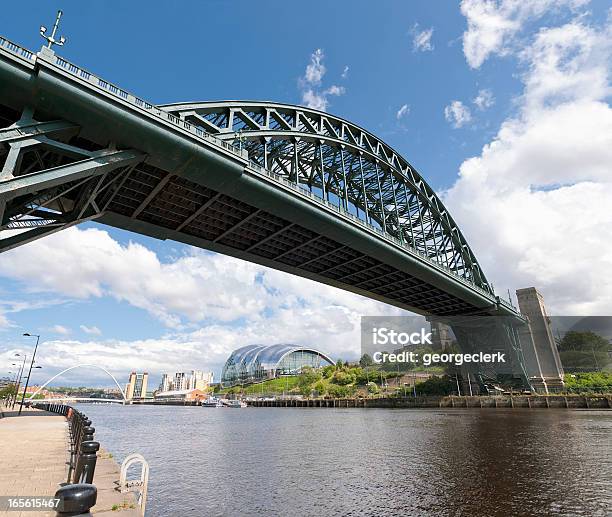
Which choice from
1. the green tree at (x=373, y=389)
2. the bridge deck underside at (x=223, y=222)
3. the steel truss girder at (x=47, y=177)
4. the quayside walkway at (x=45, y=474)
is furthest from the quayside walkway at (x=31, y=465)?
the green tree at (x=373, y=389)

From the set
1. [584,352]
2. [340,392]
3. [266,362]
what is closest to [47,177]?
[340,392]

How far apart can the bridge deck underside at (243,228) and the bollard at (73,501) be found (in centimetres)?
2613

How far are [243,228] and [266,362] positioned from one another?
14431 cm

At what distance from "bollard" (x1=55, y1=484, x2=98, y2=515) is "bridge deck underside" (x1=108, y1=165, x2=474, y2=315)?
2613 cm

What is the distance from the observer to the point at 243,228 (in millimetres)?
38781

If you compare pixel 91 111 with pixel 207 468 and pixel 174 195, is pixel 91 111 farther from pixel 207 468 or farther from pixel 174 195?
pixel 207 468

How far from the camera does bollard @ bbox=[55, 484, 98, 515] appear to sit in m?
3.73

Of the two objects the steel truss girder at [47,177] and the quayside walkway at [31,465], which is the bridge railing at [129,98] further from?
the quayside walkway at [31,465]

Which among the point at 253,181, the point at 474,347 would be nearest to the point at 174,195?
the point at 253,181

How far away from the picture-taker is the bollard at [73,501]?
3.73 metres

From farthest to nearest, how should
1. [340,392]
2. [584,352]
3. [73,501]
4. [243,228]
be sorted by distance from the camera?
1. [340,392]
2. [584,352]
3. [243,228]
4. [73,501]

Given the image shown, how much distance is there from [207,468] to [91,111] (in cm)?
1934

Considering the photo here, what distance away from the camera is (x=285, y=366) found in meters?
174

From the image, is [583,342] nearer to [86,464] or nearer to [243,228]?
[243,228]
